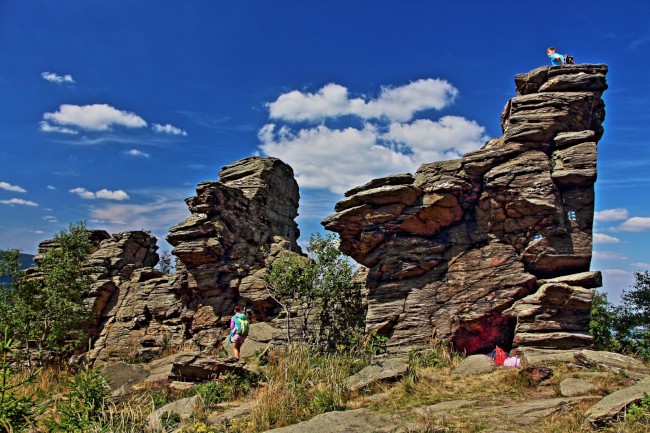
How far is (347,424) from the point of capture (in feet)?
31.0

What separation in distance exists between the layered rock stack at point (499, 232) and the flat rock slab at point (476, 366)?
10.1 feet

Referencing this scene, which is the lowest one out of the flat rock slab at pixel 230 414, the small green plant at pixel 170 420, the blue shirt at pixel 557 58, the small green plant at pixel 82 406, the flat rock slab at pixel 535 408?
the flat rock slab at pixel 230 414

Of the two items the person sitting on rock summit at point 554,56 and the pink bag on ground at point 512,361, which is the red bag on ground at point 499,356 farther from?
the person sitting on rock summit at point 554,56

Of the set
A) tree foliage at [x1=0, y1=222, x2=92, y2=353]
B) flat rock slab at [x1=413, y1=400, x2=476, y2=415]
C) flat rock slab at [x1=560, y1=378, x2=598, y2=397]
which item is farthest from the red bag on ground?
tree foliage at [x1=0, y1=222, x2=92, y2=353]

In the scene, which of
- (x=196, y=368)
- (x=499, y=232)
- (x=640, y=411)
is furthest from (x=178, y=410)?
(x=499, y=232)

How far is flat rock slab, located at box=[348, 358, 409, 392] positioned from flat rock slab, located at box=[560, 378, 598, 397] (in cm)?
504

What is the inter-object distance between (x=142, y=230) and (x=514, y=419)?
34400mm

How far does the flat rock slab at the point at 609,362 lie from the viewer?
13.4m

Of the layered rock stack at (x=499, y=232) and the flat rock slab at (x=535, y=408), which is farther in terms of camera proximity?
the layered rock stack at (x=499, y=232)

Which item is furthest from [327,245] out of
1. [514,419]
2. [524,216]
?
[514,419]

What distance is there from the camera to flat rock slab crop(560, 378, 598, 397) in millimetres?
11316

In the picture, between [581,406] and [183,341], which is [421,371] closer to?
[581,406]

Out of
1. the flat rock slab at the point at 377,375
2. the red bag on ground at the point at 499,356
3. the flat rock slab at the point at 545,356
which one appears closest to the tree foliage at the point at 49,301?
the flat rock slab at the point at 377,375

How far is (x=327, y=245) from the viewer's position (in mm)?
22641
